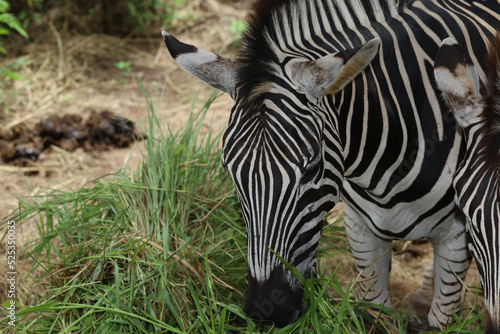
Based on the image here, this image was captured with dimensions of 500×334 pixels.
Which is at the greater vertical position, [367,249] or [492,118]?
[492,118]

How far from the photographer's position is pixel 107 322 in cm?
318

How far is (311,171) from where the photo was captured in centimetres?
255

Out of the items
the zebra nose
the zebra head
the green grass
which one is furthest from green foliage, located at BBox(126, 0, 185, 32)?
the zebra nose

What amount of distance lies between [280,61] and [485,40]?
128cm

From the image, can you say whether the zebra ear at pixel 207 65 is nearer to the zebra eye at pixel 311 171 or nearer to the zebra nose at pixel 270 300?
the zebra eye at pixel 311 171

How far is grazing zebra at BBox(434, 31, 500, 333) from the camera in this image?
2.34m

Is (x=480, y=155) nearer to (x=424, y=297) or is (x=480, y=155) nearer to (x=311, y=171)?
(x=311, y=171)

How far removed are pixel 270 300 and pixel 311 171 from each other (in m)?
0.65

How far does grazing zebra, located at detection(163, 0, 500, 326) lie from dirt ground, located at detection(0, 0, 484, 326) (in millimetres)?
1683

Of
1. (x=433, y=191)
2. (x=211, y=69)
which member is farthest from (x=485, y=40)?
(x=211, y=69)

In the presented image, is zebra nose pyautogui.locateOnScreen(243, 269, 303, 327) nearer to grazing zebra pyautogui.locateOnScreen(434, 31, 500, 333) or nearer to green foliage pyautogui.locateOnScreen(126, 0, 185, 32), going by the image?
grazing zebra pyautogui.locateOnScreen(434, 31, 500, 333)

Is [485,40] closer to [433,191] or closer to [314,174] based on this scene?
[433,191]

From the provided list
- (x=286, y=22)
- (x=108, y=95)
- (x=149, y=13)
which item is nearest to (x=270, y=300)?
(x=286, y=22)

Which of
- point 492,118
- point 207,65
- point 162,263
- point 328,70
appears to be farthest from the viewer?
point 162,263
